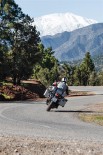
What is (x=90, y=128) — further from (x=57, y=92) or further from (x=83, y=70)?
(x=83, y=70)

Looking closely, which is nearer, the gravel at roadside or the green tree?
the gravel at roadside

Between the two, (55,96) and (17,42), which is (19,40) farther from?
(55,96)

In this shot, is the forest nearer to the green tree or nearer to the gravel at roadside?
A: the green tree

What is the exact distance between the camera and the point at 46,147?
11.0 meters

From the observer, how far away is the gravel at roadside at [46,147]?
10523 mm

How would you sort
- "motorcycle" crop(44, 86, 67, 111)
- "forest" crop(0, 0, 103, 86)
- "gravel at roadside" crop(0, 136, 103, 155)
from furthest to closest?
"forest" crop(0, 0, 103, 86) < "motorcycle" crop(44, 86, 67, 111) < "gravel at roadside" crop(0, 136, 103, 155)

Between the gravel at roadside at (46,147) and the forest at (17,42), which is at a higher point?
the forest at (17,42)

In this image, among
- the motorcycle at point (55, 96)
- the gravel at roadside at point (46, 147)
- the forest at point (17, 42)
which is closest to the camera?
the gravel at roadside at point (46, 147)

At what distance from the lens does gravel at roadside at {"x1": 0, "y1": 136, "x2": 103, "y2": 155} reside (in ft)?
34.5

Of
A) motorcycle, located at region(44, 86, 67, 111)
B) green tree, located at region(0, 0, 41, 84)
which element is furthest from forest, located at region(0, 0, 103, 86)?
motorcycle, located at region(44, 86, 67, 111)

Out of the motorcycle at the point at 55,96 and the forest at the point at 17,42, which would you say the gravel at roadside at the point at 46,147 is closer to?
the motorcycle at the point at 55,96

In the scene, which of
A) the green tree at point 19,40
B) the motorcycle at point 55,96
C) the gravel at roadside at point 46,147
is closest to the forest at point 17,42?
the green tree at point 19,40

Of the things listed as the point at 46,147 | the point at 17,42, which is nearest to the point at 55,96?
the point at 46,147

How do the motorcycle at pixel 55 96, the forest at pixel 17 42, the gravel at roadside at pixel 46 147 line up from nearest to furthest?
the gravel at roadside at pixel 46 147 < the motorcycle at pixel 55 96 < the forest at pixel 17 42
